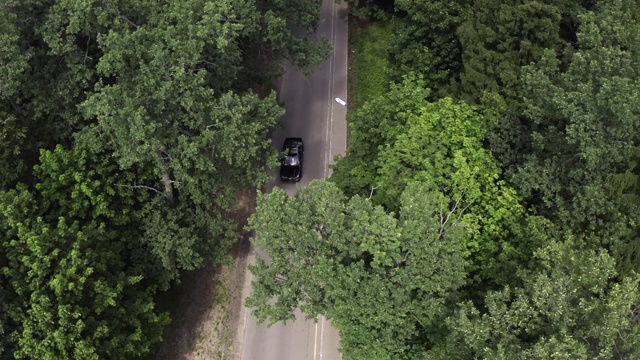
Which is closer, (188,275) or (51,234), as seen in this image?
(51,234)

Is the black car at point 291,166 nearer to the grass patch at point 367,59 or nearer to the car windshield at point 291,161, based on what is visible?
the car windshield at point 291,161

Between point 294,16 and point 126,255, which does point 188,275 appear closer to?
point 126,255

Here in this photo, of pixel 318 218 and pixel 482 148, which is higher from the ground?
pixel 482 148

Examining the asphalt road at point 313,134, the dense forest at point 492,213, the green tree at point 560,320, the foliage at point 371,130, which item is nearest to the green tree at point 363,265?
the dense forest at point 492,213

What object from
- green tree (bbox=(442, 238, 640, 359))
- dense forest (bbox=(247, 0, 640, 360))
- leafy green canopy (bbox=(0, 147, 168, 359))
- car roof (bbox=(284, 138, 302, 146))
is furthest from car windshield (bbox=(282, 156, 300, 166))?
green tree (bbox=(442, 238, 640, 359))

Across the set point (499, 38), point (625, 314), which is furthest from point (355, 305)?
point (499, 38)

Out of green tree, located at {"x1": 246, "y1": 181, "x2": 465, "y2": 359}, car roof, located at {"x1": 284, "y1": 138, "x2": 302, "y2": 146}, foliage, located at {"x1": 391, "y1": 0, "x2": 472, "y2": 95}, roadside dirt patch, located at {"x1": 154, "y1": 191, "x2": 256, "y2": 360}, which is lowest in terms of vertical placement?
→ roadside dirt patch, located at {"x1": 154, "y1": 191, "x2": 256, "y2": 360}

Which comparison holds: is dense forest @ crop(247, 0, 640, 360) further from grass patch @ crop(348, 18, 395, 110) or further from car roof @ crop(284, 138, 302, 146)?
grass patch @ crop(348, 18, 395, 110)
